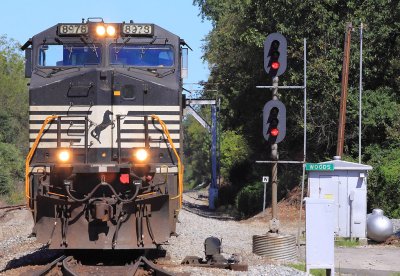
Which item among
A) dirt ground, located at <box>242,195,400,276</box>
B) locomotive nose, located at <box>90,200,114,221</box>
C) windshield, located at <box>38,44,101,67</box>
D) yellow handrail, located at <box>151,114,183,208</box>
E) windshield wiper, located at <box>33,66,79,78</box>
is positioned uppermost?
windshield, located at <box>38,44,101,67</box>

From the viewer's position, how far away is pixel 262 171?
43.4 metres

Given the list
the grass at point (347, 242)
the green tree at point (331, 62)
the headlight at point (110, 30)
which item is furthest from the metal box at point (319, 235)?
the green tree at point (331, 62)

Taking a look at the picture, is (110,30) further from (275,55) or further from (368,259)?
(368,259)

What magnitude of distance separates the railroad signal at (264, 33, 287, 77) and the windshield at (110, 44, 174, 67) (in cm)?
229

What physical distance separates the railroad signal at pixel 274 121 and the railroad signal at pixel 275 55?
2.35 feet

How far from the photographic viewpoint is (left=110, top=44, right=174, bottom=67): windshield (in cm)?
1337

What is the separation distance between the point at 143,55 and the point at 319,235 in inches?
173

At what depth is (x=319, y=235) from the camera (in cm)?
1234

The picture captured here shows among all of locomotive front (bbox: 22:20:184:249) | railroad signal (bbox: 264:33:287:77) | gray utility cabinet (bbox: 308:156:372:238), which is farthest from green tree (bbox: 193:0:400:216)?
locomotive front (bbox: 22:20:184:249)

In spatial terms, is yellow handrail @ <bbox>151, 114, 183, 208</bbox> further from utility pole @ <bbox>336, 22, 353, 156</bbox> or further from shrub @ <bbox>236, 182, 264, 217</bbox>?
shrub @ <bbox>236, 182, 264, 217</bbox>

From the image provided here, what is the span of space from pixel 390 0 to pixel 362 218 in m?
16.5

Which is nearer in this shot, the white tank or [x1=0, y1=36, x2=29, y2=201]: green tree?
the white tank

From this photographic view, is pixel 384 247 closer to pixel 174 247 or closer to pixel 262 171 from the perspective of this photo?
pixel 174 247

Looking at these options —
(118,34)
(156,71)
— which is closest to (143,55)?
(156,71)
